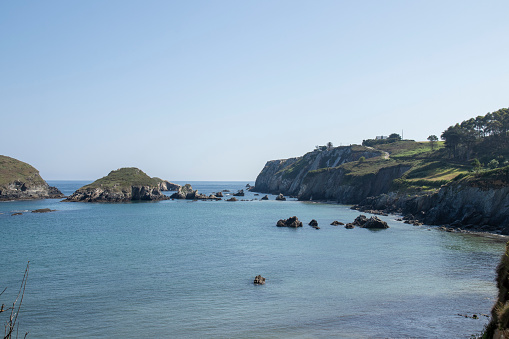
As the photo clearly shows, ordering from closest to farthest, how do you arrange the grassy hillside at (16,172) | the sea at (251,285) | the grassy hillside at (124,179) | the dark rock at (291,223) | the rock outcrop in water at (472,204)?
the sea at (251,285), the rock outcrop in water at (472,204), the dark rock at (291,223), the grassy hillside at (16,172), the grassy hillside at (124,179)

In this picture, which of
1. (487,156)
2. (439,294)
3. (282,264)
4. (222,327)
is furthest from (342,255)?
(487,156)

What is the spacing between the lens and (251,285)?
35.2 meters

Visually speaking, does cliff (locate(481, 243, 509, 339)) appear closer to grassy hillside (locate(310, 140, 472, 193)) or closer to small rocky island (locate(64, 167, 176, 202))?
grassy hillside (locate(310, 140, 472, 193))

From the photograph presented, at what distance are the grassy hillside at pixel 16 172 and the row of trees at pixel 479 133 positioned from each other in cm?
16134

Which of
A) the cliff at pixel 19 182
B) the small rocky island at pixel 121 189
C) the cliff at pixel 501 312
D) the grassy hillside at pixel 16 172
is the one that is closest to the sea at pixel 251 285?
the cliff at pixel 501 312

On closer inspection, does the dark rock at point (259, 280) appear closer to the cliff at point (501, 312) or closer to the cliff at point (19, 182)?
the cliff at point (501, 312)

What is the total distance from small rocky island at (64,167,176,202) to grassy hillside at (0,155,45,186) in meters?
20.6

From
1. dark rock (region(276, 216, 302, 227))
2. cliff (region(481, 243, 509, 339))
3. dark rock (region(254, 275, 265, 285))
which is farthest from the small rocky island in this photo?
cliff (region(481, 243, 509, 339))

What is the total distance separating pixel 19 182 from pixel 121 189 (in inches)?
1565

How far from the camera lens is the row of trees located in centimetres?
12512

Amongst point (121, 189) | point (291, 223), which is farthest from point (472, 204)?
point (121, 189)

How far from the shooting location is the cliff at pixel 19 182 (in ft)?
497

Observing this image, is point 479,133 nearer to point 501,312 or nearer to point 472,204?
point 472,204

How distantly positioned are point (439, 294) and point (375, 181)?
109 meters
